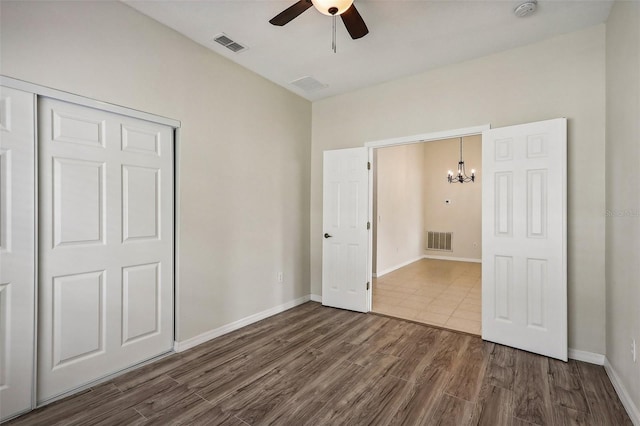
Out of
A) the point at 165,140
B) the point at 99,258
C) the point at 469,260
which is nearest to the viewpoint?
the point at 99,258

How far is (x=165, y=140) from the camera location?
8.98 ft

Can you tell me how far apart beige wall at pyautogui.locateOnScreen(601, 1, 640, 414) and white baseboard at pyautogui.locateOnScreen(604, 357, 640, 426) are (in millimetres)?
27

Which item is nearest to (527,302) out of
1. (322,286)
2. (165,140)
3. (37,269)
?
(322,286)

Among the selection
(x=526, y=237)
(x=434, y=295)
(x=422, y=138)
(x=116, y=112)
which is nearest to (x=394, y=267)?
(x=434, y=295)

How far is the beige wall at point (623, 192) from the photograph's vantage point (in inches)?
73.9

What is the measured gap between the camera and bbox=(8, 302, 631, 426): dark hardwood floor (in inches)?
75.1

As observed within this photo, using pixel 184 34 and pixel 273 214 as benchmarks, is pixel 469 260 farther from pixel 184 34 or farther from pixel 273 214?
pixel 184 34

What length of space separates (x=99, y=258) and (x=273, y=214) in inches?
76.5

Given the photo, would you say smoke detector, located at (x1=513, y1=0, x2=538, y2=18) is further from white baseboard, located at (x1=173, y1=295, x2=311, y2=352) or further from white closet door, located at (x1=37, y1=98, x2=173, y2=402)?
white baseboard, located at (x1=173, y1=295, x2=311, y2=352)

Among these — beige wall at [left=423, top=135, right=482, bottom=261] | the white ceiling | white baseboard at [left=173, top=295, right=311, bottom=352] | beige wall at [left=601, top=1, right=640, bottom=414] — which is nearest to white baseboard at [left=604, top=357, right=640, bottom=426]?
beige wall at [left=601, top=1, right=640, bottom=414]

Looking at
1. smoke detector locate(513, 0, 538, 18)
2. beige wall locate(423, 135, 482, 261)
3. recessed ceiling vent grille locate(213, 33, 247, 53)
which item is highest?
recessed ceiling vent grille locate(213, 33, 247, 53)

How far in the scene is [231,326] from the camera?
328cm

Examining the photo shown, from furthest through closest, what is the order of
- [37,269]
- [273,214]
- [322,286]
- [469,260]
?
[469,260] < [322,286] < [273,214] < [37,269]

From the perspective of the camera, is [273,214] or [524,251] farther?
[273,214]
